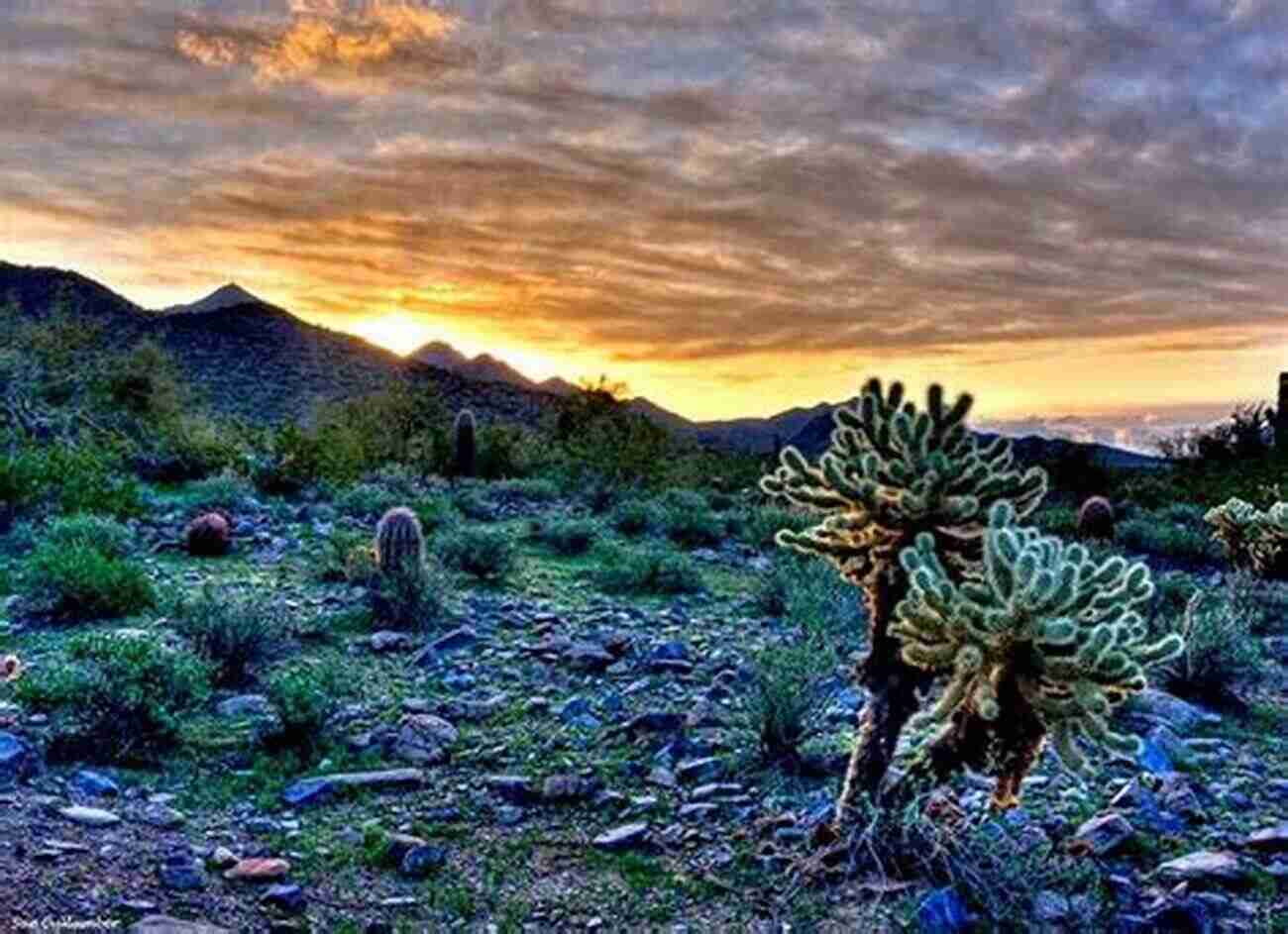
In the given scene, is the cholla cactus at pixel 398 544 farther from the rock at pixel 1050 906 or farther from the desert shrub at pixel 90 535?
the rock at pixel 1050 906

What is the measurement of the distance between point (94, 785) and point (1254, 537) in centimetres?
1416

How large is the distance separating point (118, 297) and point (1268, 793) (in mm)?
71370

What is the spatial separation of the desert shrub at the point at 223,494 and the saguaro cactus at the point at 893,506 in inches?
493

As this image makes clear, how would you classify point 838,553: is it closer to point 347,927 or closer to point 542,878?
point 542,878

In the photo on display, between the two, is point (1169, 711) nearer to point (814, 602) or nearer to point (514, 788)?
point (814, 602)

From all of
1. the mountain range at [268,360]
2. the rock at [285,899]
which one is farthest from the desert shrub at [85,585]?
the mountain range at [268,360]

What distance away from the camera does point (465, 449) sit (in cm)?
2638

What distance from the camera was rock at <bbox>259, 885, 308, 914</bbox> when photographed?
226 inches

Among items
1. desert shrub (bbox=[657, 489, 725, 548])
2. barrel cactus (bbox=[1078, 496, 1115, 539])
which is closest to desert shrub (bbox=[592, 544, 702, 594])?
desert shrub (bbox=[657, 489, 725, 548])

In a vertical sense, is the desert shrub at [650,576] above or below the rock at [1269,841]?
above

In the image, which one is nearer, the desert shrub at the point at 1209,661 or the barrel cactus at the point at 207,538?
the desert shrub at the point at 1209,661

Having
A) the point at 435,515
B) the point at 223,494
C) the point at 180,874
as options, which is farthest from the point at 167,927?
the point at 223,494

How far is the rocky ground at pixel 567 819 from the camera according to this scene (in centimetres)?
568

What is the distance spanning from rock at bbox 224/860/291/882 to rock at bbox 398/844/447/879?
517 mm
